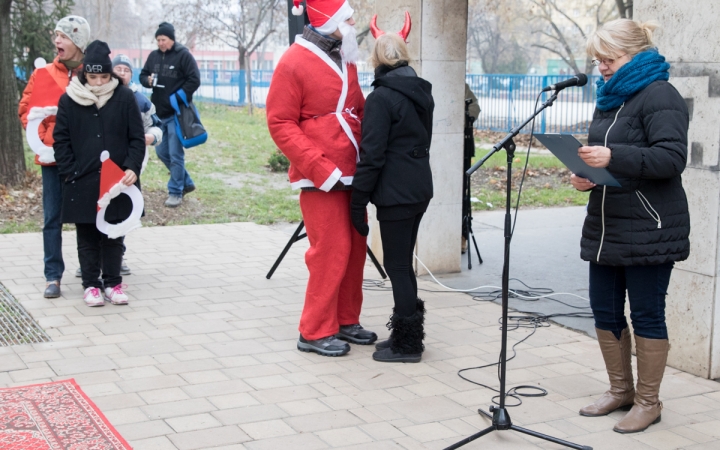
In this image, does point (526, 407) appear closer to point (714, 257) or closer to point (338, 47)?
point (714, 257)

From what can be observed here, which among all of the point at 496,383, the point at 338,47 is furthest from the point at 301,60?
the point at 496,383

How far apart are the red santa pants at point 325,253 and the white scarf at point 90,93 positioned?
6.16 ft

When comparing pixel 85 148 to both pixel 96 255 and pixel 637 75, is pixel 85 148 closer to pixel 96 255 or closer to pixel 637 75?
pixel 96 255

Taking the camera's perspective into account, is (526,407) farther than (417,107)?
No

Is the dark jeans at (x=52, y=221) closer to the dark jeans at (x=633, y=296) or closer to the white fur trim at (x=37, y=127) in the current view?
the white fur trim at (x=37, y=127)

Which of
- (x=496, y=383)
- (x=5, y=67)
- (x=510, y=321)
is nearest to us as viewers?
(x=496, y=383)

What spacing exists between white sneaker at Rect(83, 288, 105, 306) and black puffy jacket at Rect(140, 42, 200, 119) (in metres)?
4.55

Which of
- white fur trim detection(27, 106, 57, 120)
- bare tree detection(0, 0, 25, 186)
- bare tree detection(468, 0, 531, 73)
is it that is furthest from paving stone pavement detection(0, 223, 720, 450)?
bare tree detection(468, 0, 531, 73)

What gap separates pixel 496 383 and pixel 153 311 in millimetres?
2749

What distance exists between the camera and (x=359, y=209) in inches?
200

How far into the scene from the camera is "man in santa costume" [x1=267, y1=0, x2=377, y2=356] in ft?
16.5

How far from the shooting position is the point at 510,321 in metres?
6.14

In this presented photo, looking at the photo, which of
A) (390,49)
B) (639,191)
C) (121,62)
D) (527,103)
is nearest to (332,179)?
(390,49)

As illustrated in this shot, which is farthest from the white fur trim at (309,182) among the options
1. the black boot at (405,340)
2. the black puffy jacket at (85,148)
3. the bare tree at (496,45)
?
the bare tree at (496,45)
